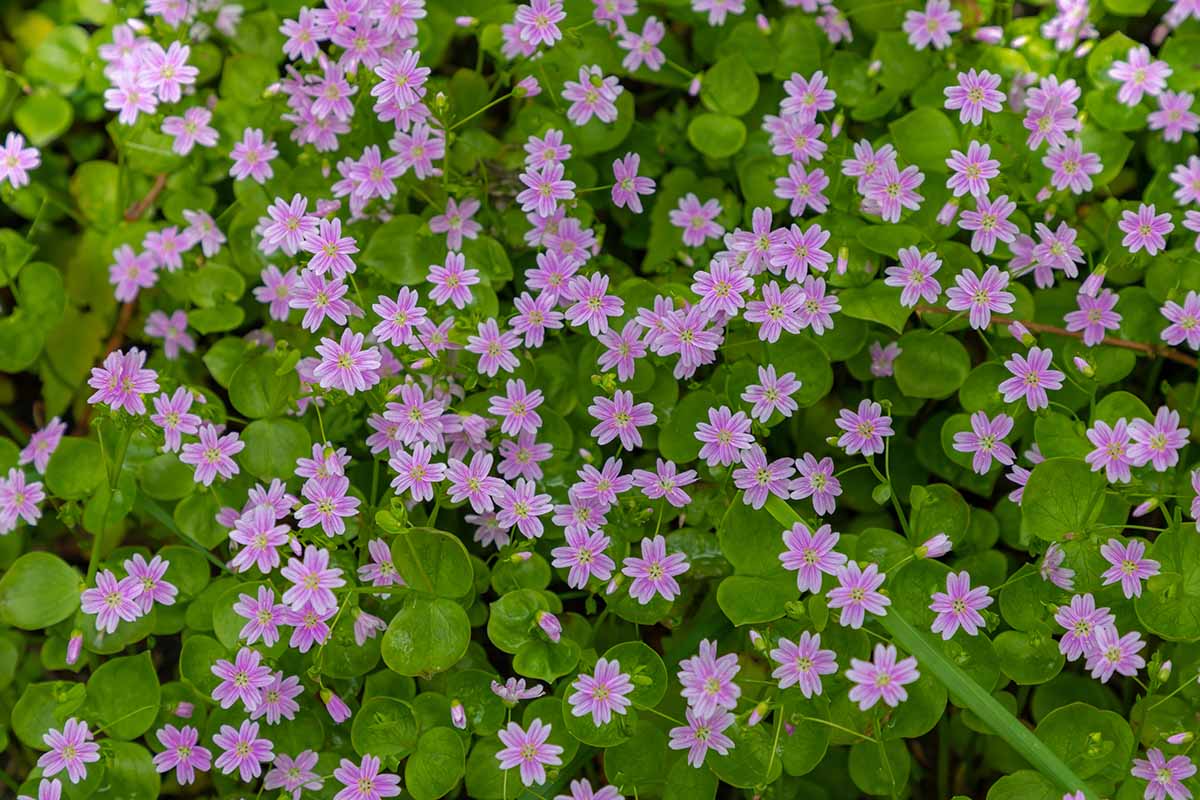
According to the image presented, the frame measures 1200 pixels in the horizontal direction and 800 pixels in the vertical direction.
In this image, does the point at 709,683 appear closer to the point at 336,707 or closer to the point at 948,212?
the point at 336,707

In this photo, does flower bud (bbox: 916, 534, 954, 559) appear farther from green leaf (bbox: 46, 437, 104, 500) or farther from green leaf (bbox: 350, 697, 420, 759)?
green leaf (bbox: 46, 437, 104, 500)

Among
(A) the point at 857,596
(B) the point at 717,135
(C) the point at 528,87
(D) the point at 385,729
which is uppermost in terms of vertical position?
(C) the point at 528,87

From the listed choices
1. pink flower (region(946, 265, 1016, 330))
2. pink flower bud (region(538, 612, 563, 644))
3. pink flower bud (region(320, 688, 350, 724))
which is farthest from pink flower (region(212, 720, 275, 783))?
pink flower (region(946, 265, 1016, 330))

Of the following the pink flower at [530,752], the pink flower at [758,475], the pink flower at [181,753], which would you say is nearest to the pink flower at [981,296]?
the pink flower at [758,475]

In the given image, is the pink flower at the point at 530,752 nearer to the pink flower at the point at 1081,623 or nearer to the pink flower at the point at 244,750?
the pink flower at the point at 244,750

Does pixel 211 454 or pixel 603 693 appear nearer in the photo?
pixel 603 693

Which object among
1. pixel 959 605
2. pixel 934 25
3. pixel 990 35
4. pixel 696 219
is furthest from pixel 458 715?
pixel 990 35
